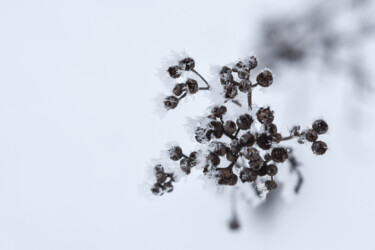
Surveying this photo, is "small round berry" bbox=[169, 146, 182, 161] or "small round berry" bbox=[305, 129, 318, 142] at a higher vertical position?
"small round berry" bbox=[305, 129, 318, 142]

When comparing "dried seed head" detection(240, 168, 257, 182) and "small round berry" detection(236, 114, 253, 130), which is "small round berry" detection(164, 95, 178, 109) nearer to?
"small round berry" detection(236, 114, 253, 130)

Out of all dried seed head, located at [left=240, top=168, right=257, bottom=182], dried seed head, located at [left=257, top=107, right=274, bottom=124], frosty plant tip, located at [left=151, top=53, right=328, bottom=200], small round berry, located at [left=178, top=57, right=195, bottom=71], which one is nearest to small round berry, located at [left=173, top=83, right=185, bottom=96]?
frosty plant tip, located at [left=151, top=53, right=328, bottom=200]

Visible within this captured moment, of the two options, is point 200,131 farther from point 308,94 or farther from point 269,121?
point 308,94

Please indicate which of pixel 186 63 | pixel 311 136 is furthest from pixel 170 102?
Result: pixel 311 136

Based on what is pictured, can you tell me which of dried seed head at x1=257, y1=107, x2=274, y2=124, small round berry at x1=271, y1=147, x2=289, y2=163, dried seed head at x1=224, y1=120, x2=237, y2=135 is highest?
dried seed head at x1=257, y1=107, x2=274, y2=124

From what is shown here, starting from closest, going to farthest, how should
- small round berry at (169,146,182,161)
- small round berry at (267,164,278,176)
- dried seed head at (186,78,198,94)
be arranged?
small round berry at (267,164,278,176) → dried seed head at (186,78,198,94) → small round berry at (169,146,182,161)

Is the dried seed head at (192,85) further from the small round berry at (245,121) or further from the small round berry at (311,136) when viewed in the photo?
the small round berry at (311,136)
